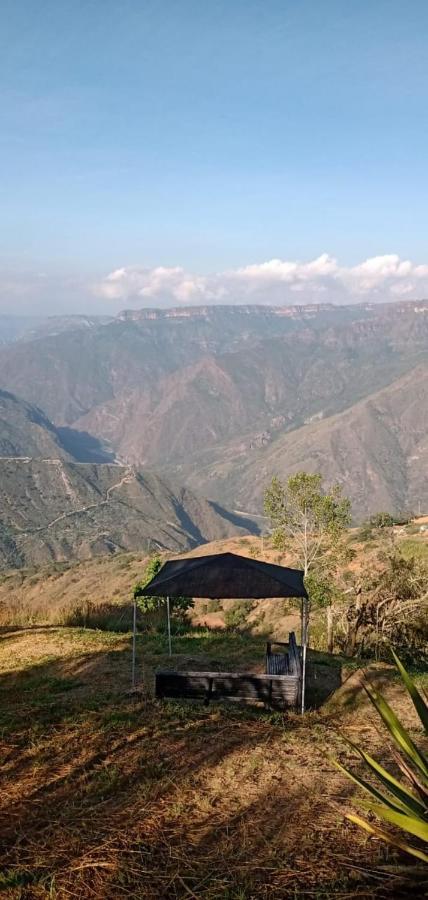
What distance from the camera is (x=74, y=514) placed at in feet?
504

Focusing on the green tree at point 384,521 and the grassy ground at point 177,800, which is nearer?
the grassy ground at point 177,800

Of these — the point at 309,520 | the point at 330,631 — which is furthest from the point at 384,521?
the point at 330,631

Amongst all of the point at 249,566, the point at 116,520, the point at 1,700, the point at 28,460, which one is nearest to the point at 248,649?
the point at 249,566

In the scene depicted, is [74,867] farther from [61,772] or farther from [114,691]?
[114,691]

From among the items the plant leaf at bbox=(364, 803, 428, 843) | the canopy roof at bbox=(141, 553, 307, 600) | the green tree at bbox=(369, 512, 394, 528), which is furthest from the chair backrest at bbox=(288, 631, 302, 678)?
the green tree at bbox=(369, 512, 394, 528)

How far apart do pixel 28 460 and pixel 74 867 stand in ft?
594

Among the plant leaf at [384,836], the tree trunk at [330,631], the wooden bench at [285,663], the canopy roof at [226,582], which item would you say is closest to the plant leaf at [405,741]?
the plant leaf at [384,836]

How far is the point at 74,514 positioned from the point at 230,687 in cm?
14914

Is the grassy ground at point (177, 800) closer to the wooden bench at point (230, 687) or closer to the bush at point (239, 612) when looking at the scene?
the wooden bench at point (230, 687)

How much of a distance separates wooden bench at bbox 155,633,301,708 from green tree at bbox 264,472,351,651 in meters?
12.5

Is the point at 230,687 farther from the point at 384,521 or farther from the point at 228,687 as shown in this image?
the point at 384,521

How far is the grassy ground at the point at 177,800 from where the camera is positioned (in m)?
4.59

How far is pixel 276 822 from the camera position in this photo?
5484 millimetres

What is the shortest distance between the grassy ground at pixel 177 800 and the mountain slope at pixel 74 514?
112 m
